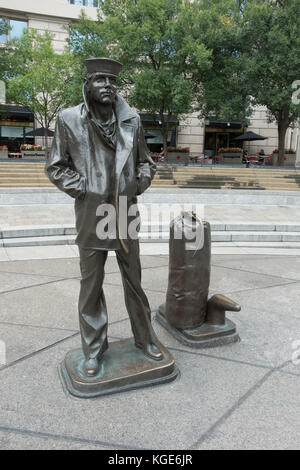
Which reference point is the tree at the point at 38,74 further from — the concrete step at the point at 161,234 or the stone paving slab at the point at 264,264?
the stone paving slab at the point at 264,264

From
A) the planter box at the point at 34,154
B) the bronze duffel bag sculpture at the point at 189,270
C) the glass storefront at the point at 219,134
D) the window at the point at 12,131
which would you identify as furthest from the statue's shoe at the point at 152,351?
the glass storefront at the point at 219,134

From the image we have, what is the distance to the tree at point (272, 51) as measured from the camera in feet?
63.6

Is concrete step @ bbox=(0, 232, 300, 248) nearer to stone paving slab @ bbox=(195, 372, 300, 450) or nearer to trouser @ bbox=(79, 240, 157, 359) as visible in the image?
trouser @ bbox=(79, 240, 157, 359)

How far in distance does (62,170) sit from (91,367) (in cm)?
164

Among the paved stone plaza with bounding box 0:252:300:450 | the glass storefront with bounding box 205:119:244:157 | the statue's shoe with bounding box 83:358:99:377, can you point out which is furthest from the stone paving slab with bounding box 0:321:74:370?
the glass storefront with bounding box 205:119:244:157

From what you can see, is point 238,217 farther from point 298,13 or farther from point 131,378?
point 298,13

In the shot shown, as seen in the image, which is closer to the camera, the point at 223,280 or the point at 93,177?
the point at 93,177

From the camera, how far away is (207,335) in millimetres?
3973

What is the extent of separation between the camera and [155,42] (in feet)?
67.4

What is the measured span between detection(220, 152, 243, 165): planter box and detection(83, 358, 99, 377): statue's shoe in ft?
83.8

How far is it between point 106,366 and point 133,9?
71.1 feet

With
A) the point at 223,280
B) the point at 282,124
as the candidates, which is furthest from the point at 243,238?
the point at 282,124

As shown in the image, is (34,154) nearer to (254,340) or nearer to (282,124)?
(282,124)
